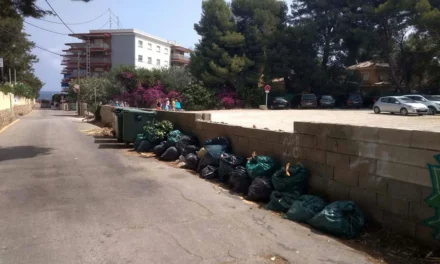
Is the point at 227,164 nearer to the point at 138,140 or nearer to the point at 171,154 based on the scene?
the point at 171,154

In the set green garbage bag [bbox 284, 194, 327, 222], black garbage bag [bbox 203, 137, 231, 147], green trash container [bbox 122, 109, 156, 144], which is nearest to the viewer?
green garbage bag [bbox 284, 194, 327, 222]

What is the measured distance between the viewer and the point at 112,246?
4.45 metres

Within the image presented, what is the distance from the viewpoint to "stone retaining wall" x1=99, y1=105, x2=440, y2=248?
4.58 meters

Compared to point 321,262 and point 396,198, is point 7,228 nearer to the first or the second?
point 321,262

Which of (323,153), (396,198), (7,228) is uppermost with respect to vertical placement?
(323,153)

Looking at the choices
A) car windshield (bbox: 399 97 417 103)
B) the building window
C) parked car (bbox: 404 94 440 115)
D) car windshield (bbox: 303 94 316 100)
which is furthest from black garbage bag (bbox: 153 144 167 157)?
the building window

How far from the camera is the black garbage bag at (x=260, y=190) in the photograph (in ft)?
21.2

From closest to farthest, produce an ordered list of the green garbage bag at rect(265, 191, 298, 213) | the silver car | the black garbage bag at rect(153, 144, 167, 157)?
1. the green garbage bag at rect(265, 191, 298, 213)
2. the black garbage bag at rect(153, 144, 167, 157)
3. the silver car

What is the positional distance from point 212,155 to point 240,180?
150 centimetres

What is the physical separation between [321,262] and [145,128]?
30.2 feet

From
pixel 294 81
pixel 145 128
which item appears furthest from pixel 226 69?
pixel 145 128

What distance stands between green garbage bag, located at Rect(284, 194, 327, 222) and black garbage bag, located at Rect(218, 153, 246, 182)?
2.10 metres

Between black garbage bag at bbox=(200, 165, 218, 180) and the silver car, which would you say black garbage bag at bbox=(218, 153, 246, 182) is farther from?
the silver car

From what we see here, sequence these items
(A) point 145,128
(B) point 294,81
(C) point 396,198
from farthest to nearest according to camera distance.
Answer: (B) point 294,81
(A) point 145,128
(C) point 396,198
